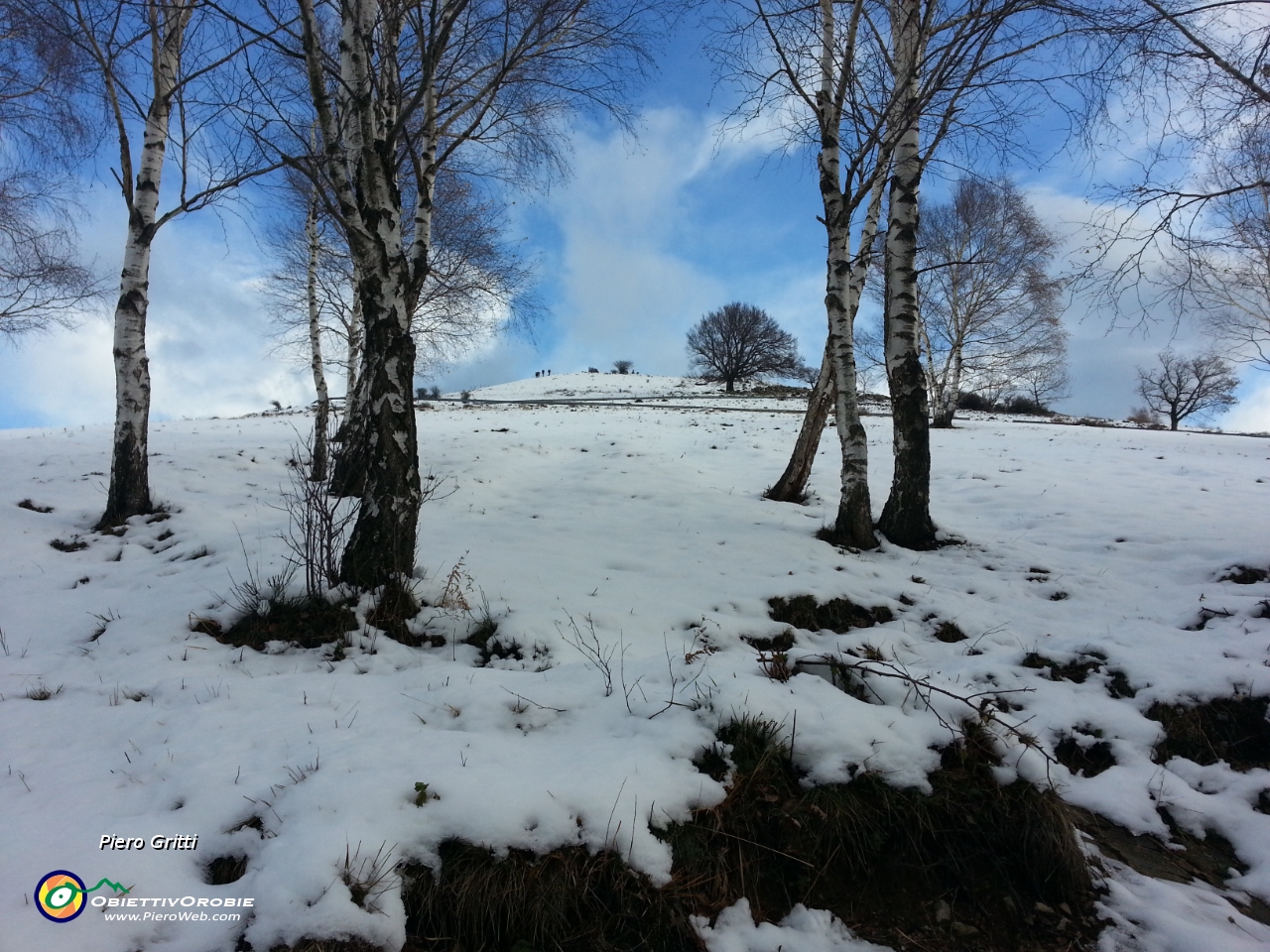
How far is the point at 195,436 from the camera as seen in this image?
461 inches

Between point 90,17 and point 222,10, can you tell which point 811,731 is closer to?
point 222,10

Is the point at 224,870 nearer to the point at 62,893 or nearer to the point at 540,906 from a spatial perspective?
the point at 62,893

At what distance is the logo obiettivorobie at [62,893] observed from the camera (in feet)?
5.60

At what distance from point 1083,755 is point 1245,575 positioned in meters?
3.55

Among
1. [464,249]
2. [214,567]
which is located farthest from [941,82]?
[464,249]

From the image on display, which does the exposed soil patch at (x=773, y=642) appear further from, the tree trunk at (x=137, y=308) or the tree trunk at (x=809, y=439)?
the tree trunk at (x=137, y=308)

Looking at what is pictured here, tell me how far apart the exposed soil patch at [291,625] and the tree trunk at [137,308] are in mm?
3811

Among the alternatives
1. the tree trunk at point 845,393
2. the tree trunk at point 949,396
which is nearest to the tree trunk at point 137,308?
the tree trunk at point 845,393

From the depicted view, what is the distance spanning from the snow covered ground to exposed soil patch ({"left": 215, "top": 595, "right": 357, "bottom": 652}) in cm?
12

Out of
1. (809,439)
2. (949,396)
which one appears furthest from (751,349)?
(809,439)

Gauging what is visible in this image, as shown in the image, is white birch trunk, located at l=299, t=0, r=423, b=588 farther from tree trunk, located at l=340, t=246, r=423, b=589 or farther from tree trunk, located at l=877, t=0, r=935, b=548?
tree trunk, located at l=877, t=0, r=935, b=548

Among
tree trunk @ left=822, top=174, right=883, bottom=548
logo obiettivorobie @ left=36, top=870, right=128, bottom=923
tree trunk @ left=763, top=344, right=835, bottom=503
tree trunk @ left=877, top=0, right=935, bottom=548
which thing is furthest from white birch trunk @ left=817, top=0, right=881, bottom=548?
logo obiettivorobie @ left=36, top=870, right=128, bottom=923

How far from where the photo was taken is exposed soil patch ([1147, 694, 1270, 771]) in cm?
304

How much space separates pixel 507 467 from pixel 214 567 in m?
5.73
